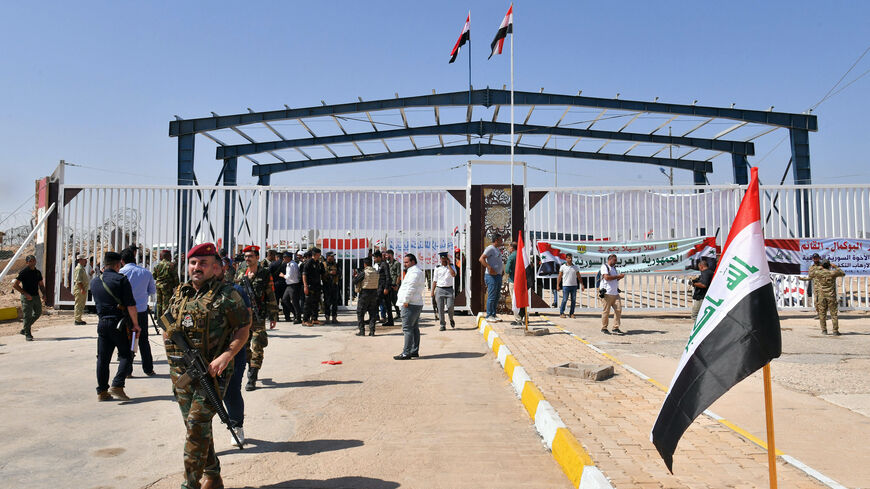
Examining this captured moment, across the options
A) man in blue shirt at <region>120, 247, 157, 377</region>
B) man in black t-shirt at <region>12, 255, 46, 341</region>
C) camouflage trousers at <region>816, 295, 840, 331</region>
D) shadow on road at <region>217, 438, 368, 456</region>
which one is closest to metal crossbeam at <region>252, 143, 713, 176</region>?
camouflage trousers at <region>816, 295, 840, 331</region>

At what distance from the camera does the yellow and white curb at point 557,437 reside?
355 cm

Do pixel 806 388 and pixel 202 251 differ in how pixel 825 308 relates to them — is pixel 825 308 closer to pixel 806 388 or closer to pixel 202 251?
pixel 806 388

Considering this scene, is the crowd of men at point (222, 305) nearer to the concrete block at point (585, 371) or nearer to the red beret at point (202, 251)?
the red beret at point (202, 251)

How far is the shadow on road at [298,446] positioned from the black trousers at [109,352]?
2.37 metres

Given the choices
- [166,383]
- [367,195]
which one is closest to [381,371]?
[166,383]

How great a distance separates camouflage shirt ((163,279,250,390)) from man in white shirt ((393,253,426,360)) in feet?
15.8

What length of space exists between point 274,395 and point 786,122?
18068 millimetres

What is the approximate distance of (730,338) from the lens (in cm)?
288

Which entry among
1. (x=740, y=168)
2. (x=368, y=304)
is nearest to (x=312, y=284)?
(x=368, y=304)

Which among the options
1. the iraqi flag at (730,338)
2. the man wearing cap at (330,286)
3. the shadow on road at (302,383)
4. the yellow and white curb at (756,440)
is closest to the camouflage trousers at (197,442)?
the iraqi flag at (730,338)

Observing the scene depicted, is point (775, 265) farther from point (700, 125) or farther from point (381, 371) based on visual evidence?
point (381, 371)

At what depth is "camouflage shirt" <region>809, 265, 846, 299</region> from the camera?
10.6 metres

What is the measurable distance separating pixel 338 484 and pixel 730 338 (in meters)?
2.56

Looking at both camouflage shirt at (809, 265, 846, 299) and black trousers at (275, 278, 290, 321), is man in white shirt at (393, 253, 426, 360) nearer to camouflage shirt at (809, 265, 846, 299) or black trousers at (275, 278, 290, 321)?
black trousers at (275, 278, 290, 321)
